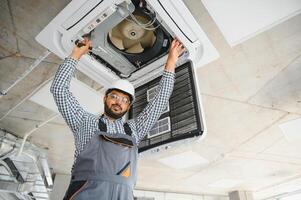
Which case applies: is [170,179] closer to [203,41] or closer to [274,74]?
[274,74]

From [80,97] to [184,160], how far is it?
8.06 ft

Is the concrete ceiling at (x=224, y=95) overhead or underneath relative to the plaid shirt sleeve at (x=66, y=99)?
overhead

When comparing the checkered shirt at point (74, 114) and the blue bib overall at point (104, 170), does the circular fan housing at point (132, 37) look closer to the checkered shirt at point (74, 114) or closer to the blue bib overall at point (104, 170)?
the checkered shirt at point (74, 114)

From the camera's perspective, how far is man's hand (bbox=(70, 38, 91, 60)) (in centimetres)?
148

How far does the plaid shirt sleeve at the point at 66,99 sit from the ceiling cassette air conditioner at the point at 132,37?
331 mm

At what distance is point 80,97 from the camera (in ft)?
8.46

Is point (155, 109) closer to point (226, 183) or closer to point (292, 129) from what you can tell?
point (292, 129)

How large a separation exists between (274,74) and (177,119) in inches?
49.6

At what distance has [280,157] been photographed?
4129mm

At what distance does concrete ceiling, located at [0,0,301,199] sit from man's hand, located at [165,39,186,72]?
31cm

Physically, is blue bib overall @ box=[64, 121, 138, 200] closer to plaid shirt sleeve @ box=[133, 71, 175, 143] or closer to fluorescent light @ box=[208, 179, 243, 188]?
plaid shirt sleeve @ box=[133, 71, 175, 143]

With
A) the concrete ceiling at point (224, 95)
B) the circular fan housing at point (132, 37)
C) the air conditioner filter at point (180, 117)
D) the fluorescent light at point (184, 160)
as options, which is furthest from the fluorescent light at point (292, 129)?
the circular fan housing at point (132, 37)

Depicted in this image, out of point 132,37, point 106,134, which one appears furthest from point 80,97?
point 106,134

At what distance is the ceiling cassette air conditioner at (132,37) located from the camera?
1.45 meters
